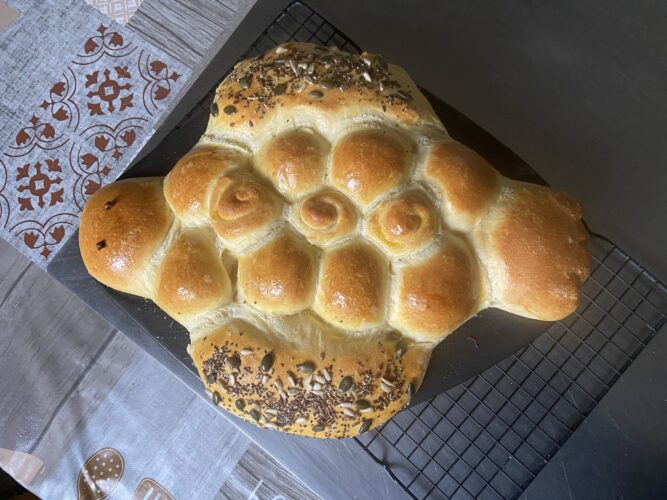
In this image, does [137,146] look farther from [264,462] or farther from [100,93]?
[264,462]

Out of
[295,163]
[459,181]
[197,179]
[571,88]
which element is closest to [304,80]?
[295,163]

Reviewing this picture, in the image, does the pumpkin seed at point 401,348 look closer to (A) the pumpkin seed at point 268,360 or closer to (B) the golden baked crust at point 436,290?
(B) the golden baked crust at point 436,290

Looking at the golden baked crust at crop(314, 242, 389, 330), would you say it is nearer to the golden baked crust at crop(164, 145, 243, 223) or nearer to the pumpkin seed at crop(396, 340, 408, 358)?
the pumpkin seed at crop(396, 340, 408, 358)

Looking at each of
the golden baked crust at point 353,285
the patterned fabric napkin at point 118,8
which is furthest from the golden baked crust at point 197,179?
the patterned fabric napkin at point 118,8

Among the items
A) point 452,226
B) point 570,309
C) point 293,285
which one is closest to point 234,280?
point 293,285

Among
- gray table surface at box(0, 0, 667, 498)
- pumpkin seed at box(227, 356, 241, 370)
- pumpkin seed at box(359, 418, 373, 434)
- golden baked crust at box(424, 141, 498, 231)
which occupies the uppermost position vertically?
gray table surface at box(0, 0, 667, 498)

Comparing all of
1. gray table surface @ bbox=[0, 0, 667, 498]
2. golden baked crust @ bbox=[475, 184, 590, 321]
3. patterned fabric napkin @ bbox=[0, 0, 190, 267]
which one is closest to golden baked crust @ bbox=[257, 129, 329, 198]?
golden baked crust @ bbox=[475, 184, 590, 321]

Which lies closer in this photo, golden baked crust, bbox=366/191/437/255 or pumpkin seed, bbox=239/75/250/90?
golden baked crust, bbox=366/191/437/255
